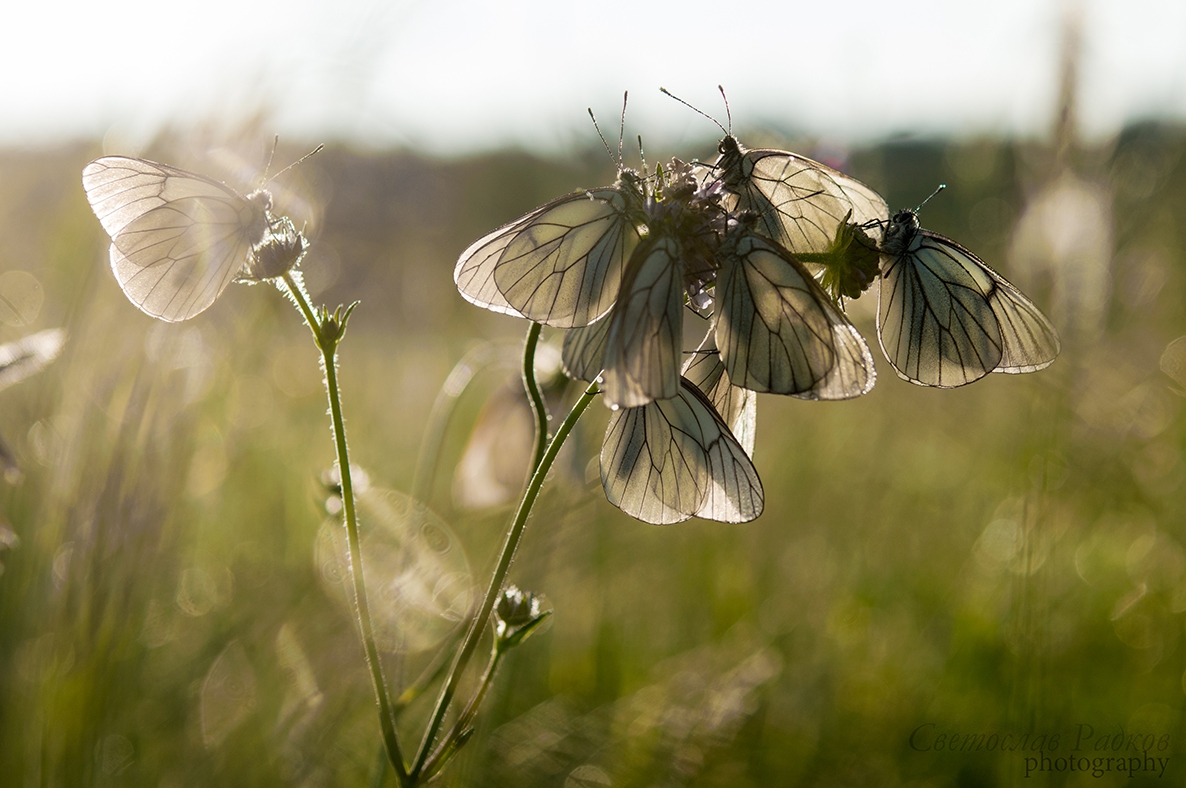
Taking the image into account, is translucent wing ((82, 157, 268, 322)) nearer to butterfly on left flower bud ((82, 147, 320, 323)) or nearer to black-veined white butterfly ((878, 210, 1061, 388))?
butterfly on left flower bud ((82, 147, 320, 323))

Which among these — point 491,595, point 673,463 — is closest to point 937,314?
point 673,463

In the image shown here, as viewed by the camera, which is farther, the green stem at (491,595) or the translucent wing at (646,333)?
the green stem at (491,595)

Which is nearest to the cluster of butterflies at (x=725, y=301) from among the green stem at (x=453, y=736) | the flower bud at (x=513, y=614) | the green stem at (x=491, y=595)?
the green stem at (x=491, y=595)

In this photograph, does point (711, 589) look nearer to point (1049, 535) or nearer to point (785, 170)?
point (1049, 535)

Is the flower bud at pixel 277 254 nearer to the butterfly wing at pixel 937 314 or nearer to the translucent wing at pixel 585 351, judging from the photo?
the translucent wing at pixel 585 351

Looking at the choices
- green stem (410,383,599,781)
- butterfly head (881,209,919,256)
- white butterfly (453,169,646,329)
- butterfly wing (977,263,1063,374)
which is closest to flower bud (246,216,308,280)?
white butterfly (453,169,646,329)

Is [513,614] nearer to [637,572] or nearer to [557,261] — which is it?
[557,261]

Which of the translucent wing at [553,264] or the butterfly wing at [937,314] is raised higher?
the translucent wing at [553,264]
